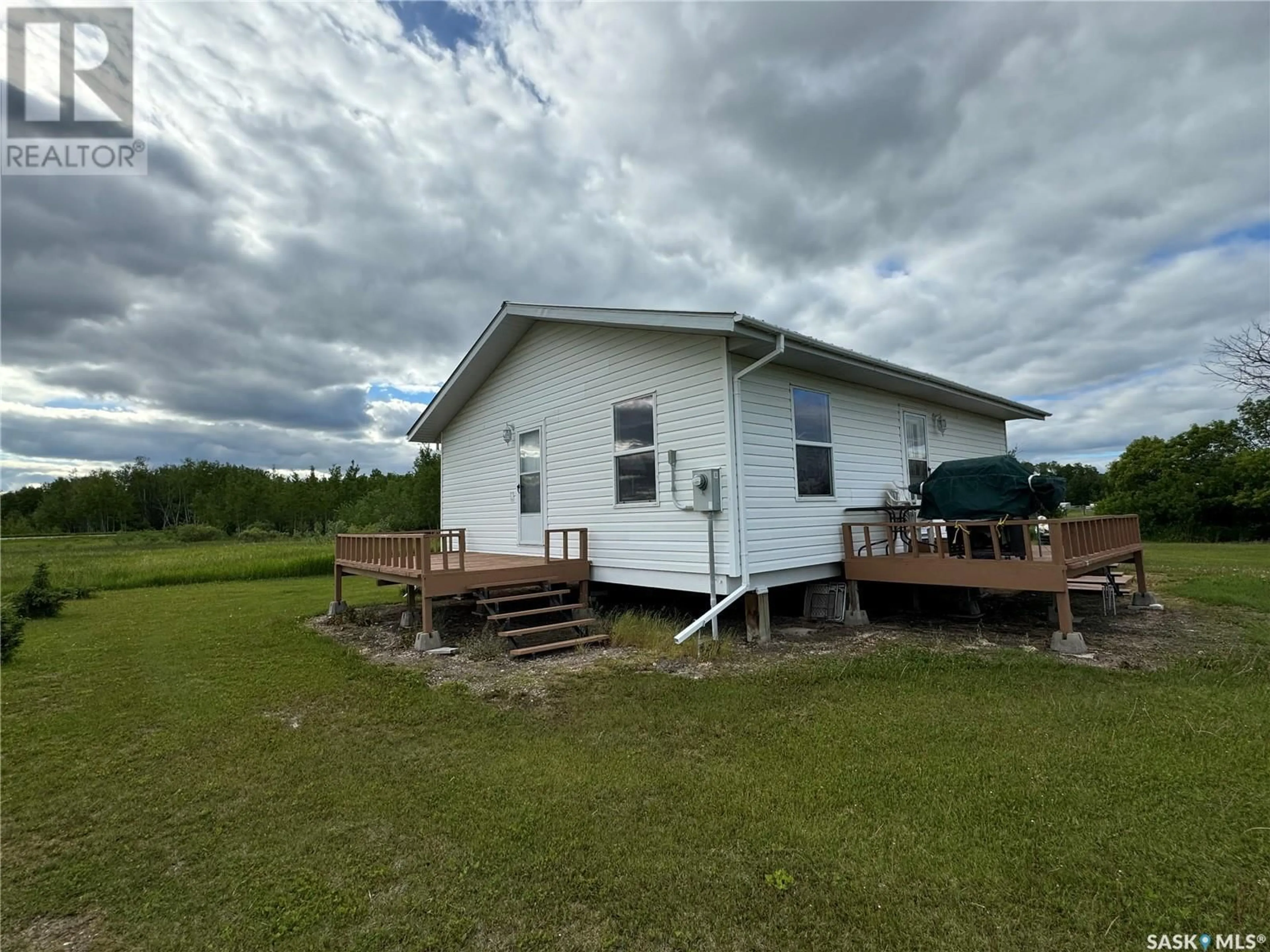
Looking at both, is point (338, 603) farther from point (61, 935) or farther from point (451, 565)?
point (61, 935)

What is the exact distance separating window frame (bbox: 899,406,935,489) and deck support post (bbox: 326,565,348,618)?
389 inches

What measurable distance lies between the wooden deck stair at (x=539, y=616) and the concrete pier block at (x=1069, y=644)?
4.86 metres

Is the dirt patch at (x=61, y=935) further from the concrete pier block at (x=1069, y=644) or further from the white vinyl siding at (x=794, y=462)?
the concrete pier block at (x=1069, y=644)

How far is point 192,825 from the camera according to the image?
299 centimetres

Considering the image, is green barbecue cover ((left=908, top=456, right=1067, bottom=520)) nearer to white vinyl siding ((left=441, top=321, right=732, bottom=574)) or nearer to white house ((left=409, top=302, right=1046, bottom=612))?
white house ((left=409, top=302, right=1046, bottom=612))

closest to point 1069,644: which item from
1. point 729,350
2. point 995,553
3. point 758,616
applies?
point 995,553

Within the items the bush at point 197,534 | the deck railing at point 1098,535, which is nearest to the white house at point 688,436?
the deck railing at point 1098,535

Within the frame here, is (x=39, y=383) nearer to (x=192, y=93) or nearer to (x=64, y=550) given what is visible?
(x=192, y=93)

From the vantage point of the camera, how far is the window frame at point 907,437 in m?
9.55

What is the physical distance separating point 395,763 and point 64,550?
35.1 m

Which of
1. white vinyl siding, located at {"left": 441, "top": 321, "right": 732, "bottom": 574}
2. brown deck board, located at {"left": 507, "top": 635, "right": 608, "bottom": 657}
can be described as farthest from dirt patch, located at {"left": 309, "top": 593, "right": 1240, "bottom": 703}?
white vinyl siding, located at {"left": 441, "top": 321, "right": 732, "bottom": 574}

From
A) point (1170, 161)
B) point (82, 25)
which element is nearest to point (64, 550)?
point (82, 25)

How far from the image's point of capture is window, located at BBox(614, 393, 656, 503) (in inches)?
294

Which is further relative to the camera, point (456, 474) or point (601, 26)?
point (456, 474)
